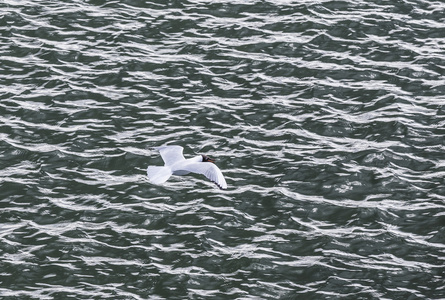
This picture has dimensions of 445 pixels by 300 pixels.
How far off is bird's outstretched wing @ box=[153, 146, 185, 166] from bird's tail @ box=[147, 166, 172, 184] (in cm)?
59

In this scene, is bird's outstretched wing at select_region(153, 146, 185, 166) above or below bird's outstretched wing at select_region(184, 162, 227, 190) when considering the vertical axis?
below

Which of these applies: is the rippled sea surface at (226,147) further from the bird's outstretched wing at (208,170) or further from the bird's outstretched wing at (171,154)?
the bird's outstretched wing at (208,170)

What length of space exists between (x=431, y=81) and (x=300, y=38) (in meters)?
6.06

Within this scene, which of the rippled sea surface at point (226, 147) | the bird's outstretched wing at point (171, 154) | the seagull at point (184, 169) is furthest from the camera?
the bird's outstretched wing at point (171, 154)

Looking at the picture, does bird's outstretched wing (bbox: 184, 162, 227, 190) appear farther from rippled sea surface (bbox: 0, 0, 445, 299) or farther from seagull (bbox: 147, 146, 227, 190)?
rippled sea surface (bbox: 0, 0, 445, 299)

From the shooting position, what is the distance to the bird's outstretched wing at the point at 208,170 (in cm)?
2770

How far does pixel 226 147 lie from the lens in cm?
3369

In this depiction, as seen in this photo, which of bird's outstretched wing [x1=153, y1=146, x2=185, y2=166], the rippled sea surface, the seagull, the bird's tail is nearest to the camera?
the rippled sea surface

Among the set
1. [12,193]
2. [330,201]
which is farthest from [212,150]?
[12,193]

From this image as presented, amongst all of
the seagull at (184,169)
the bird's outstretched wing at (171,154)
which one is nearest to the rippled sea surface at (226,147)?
the bird's outstretched wing at (171,154)

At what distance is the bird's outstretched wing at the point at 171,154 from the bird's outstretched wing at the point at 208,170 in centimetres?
109

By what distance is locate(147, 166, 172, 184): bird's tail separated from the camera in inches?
1106

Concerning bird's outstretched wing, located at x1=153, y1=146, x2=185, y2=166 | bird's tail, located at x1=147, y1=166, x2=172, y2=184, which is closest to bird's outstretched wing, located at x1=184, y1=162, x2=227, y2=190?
bird's tail, located at x1=147, y1=166, x2=172, y2=184

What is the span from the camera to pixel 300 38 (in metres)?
40.7
